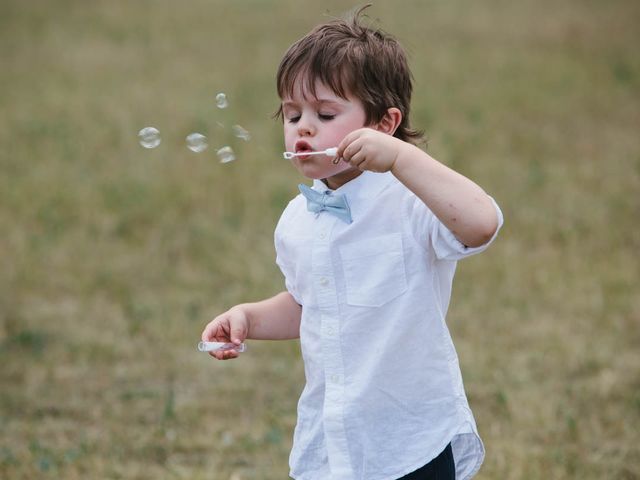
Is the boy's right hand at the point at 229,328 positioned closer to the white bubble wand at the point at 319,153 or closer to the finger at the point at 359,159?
the white bubble wand at the point at 319,153

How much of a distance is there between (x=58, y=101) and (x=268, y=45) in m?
3.65

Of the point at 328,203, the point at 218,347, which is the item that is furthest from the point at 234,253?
the point at 328,203

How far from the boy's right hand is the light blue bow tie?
356 millimetres

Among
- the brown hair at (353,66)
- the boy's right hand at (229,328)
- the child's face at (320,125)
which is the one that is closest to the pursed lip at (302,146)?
the child's face at (320,125)

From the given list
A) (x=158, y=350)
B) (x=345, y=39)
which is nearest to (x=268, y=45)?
(x=158, y=350)

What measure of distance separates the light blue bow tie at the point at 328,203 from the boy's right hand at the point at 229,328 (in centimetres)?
36

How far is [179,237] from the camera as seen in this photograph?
22.2 feet

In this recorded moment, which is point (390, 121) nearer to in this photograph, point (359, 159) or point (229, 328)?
point (359, 159)

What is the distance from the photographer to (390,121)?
7.63 feet

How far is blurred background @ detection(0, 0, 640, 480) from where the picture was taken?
4.25m

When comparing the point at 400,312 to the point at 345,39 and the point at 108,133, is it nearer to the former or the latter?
the point at 345,39

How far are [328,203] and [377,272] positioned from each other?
0.63ft

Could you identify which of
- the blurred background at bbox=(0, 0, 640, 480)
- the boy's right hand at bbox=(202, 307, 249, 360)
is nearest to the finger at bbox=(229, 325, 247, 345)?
the boy's right hand at bbox=(202, 307, 249, 360)

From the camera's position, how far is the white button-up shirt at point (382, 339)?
7.37 feet
